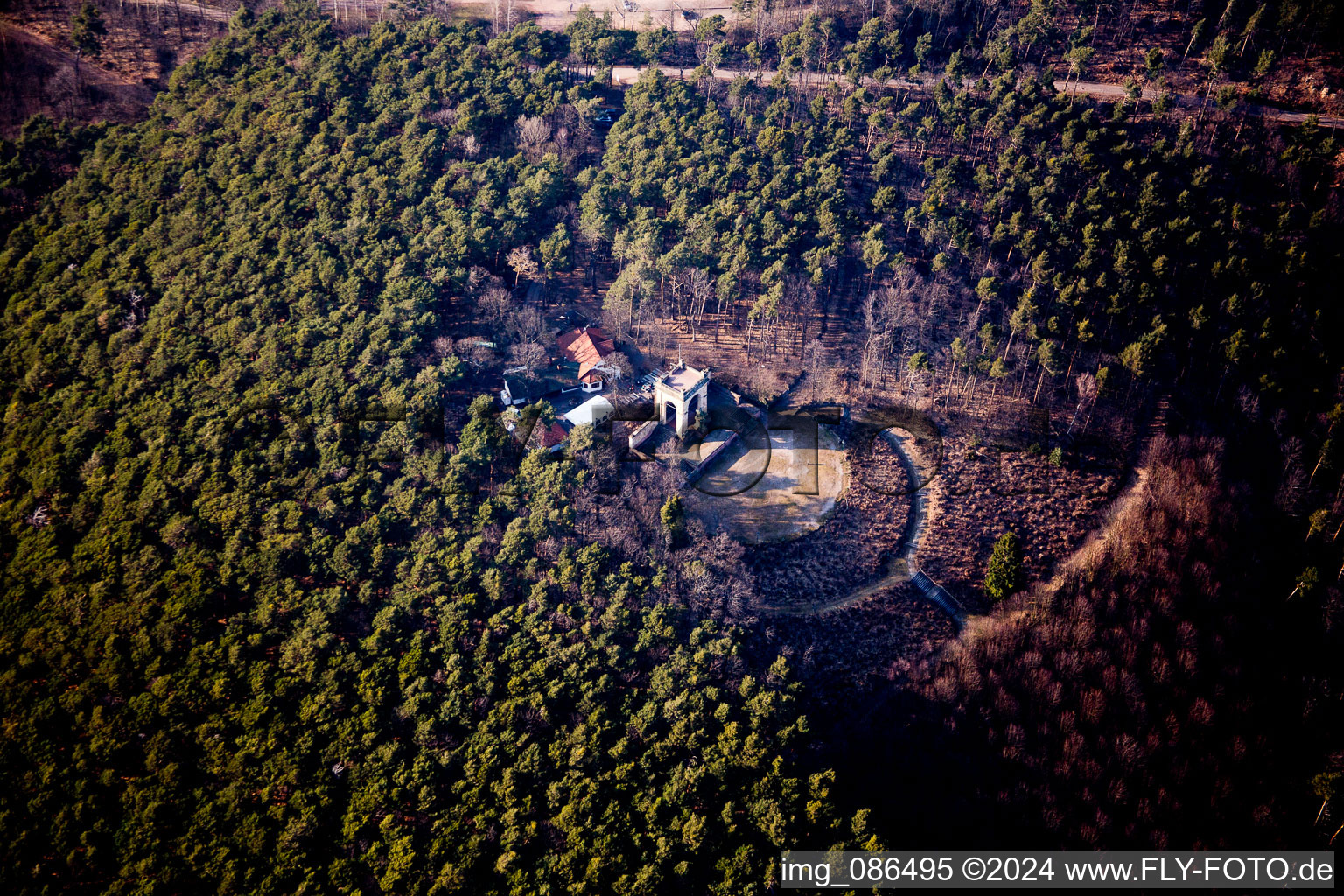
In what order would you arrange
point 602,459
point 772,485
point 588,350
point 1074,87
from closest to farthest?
point 602,459 → point 772,485 → point 588,350 → point 1074,87

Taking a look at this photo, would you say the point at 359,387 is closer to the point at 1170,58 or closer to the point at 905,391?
the point at 905,391

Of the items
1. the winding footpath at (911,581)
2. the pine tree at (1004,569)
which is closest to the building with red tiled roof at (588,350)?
the winding footpath at (911,581)

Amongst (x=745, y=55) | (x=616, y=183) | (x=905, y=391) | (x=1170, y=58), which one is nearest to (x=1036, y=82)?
(x=1170, y=58)

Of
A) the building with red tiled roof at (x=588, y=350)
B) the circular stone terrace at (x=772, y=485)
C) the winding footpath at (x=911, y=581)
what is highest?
the building with red tiled roof at (x=588, y=350)

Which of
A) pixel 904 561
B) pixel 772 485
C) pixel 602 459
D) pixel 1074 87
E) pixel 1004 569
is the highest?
pixel 1074 87

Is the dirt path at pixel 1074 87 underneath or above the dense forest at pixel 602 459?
above

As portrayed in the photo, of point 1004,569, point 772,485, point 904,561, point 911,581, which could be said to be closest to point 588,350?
point 772,485

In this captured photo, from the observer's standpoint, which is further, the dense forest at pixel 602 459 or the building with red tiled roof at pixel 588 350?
the building with red tiled roof at pixel 588 350

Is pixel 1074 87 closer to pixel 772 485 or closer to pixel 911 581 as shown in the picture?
pixel 772 485

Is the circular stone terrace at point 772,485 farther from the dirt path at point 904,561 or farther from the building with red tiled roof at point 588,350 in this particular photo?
the building with red tiled roof at point 588,350
